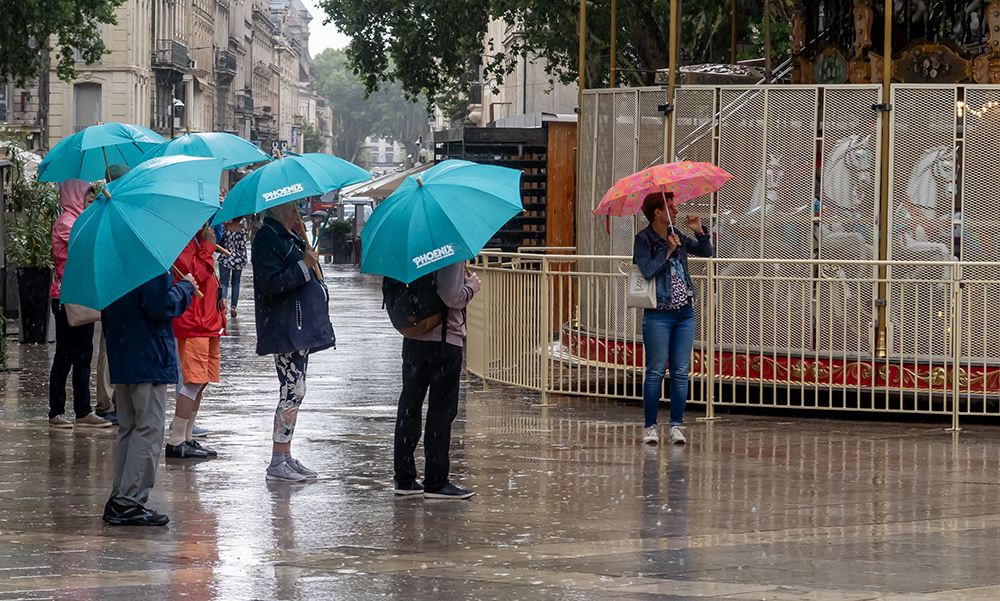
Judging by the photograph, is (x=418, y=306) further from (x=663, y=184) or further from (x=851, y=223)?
(x=851, y=223)

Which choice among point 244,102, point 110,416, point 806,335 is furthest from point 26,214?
point 244,102

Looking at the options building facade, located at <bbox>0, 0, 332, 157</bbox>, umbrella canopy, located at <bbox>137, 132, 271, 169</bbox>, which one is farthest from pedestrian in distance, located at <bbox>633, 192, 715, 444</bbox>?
building facade, located at <bbox>0, 0, 332, 157</bbox>

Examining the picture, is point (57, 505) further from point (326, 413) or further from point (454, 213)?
point (326, 413)

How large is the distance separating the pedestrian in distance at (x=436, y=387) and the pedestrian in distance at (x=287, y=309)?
61 centimetres

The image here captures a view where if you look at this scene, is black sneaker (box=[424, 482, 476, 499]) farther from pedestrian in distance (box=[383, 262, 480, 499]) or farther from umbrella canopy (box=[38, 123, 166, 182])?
umbrella canopy (box=[38, 123, 166, 182])

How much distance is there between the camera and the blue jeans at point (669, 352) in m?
9.95

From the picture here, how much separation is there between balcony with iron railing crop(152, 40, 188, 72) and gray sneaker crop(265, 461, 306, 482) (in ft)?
197

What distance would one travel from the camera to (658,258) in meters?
9.86

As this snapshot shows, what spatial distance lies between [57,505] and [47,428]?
2933mm

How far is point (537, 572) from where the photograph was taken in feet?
20.7

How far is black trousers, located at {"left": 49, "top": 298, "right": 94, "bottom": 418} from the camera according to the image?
34.5 ft

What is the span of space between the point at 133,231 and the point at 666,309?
14.1ft

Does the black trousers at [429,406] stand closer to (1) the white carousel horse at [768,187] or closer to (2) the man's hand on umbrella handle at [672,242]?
(2) the man's hand on umbrella handle at [672,242]

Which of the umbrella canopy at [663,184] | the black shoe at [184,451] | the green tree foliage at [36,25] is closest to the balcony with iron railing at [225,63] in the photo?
the green tree foliage at [36,25]
